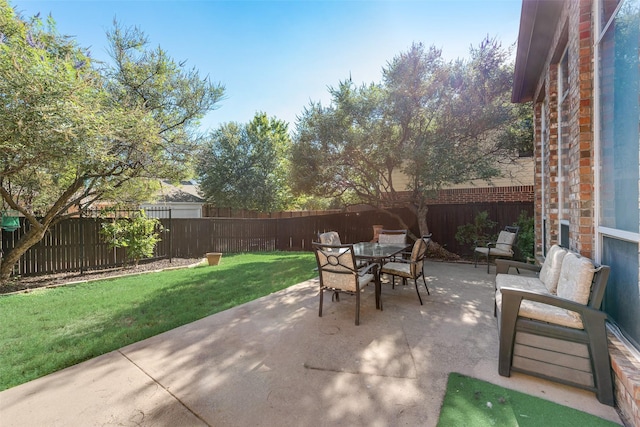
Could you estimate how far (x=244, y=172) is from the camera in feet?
55.2

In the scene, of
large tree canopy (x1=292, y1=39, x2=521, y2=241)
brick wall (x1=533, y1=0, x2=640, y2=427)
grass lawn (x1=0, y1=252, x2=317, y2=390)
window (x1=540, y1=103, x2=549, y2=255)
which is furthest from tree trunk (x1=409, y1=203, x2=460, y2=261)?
brick wall (x1=533, y1=0, x2=640, y2=427)

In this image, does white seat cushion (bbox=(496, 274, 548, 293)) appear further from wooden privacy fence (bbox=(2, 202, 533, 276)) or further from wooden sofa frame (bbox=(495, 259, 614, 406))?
wooden privacy fence (bbox=(2, 202, 533, 276))

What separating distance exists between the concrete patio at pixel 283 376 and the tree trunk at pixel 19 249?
4.81 m

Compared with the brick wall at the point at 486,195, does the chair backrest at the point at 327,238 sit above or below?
below

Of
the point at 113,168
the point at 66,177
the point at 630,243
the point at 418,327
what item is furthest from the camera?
the point at 66,177

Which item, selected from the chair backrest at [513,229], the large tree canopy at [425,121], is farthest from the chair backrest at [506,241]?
the large tree canopy at [425,121]

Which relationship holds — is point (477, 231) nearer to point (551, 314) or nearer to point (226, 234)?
point (551, 314)

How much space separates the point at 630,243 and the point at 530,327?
0.88 meters

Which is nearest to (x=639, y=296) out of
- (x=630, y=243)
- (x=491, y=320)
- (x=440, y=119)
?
(x=630, y=243)

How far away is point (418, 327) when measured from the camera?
10.4 ft

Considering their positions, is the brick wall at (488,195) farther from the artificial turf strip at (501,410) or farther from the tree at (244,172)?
the tree at (244,172)

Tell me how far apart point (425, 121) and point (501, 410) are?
730cm

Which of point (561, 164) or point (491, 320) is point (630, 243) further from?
point (561, 164)

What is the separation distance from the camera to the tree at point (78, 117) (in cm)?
395
